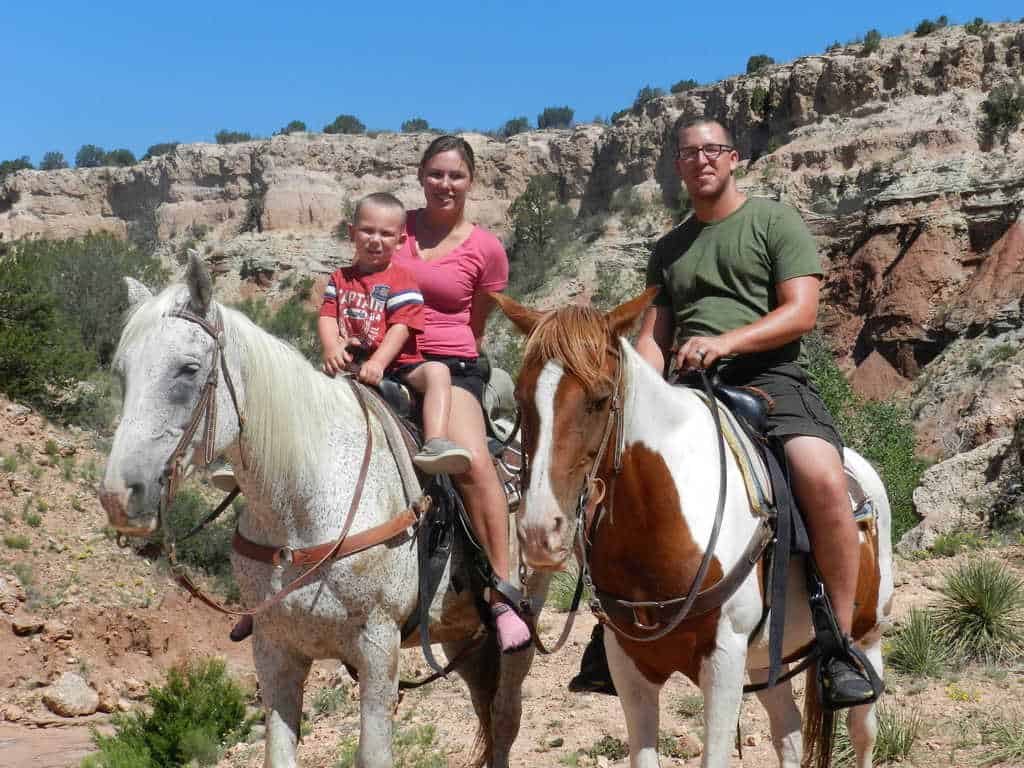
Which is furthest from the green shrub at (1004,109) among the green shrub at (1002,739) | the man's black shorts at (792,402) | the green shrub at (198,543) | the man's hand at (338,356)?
the man's hand at (338,356)

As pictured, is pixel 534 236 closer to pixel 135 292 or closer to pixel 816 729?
pixel 816 729

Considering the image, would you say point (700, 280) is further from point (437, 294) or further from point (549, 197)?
point (549, 197)

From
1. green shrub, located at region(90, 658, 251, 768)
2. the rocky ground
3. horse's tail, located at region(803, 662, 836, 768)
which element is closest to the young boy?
horse's tail, located at region(803, 662, 836, 768)

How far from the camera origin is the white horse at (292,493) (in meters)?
3.41

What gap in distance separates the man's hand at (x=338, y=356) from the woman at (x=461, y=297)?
366 mm

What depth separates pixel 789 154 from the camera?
45.3 metres

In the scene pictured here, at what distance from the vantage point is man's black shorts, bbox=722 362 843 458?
12.7ft

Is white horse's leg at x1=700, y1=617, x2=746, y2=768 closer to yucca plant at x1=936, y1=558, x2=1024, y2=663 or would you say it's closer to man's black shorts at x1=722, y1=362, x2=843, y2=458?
man's black shorts at x1=722, y1=362, x2=843, y2=458

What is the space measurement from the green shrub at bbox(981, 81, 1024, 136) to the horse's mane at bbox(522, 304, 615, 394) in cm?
4041

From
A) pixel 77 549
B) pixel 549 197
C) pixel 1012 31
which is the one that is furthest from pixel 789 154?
pixel 77 549

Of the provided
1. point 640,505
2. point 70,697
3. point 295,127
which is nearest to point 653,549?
point 640,505

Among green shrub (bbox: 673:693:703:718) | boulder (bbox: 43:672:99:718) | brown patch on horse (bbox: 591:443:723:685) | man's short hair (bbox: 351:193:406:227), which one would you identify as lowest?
boulder (bbox: 43:672:99:718)

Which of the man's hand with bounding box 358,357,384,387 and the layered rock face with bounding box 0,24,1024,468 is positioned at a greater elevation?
the layered rock face with bounding box 0,24,1024,468

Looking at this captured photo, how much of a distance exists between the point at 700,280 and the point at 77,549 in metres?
14.6
